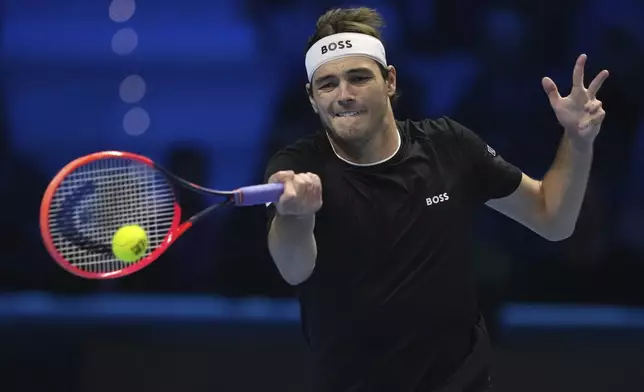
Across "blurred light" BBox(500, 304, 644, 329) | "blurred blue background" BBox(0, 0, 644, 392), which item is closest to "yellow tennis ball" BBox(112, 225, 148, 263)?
"blurred blue background" BBox(0, 0, 644, 392)

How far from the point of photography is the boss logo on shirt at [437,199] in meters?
1.99

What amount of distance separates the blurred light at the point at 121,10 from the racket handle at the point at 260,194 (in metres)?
2.18

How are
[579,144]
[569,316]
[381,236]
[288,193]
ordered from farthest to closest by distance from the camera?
[569,316] → [579,144] → [381,236] → [288,193]

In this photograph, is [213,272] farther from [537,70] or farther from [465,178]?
[465,178]

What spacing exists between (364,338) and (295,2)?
7.03 feet

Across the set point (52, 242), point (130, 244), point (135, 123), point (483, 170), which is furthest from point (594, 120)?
point (135, 123)

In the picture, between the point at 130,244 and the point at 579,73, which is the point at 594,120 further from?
the point at 130,244

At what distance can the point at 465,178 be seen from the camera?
207 centimetres

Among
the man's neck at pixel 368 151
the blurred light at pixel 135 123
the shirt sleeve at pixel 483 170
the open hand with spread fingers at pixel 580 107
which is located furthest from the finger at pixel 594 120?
the blurred light at pixel 135 123

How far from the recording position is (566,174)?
210cm

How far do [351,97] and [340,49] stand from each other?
0.13 meters

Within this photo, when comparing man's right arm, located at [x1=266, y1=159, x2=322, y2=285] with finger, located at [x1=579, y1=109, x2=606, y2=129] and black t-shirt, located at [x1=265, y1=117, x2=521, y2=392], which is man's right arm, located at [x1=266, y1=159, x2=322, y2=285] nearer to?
black t-shirt, located at [x1=265, y1=117, x2=521, y2=392]

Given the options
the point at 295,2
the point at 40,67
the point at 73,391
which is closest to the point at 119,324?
the point at 73,391

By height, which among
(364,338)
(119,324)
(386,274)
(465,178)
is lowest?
(119,324)
